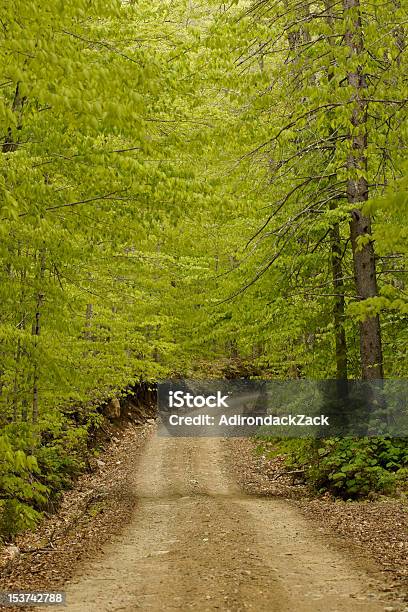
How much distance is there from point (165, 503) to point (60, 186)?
7627 mm

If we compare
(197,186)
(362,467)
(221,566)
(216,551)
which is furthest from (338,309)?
(221,566)

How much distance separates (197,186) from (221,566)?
4.72 meters

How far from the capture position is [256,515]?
35.9 feet

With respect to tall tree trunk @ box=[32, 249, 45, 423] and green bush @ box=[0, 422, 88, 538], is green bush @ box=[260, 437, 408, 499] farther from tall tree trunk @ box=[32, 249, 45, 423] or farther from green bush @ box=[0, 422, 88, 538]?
tall tree trunk @ box=[32, 249, 45, 423]

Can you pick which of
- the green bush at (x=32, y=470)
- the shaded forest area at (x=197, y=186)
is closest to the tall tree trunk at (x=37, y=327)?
the shaded forest area at (x=197, y=186)

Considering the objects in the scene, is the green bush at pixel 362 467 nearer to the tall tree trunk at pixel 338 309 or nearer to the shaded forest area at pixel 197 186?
the shaded forest area at pixel 197 186

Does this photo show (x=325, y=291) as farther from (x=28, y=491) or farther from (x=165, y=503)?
(x=28, y=491)

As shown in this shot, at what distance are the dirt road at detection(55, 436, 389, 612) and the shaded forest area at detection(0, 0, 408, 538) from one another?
5.32 feet

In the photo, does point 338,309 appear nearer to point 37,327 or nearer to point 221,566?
point 37,327

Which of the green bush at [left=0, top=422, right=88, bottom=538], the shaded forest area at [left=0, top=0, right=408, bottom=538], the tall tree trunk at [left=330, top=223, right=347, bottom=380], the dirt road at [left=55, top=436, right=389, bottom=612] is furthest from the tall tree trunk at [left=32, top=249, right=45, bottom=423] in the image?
the tall tree trunk at [left=330, top=223, right=347, bottom=380]

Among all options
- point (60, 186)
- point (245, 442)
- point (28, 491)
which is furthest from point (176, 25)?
point (245, 442)

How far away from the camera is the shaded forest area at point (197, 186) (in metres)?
5.93

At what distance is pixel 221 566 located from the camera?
751cm

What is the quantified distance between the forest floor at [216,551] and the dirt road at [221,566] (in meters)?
0.02
